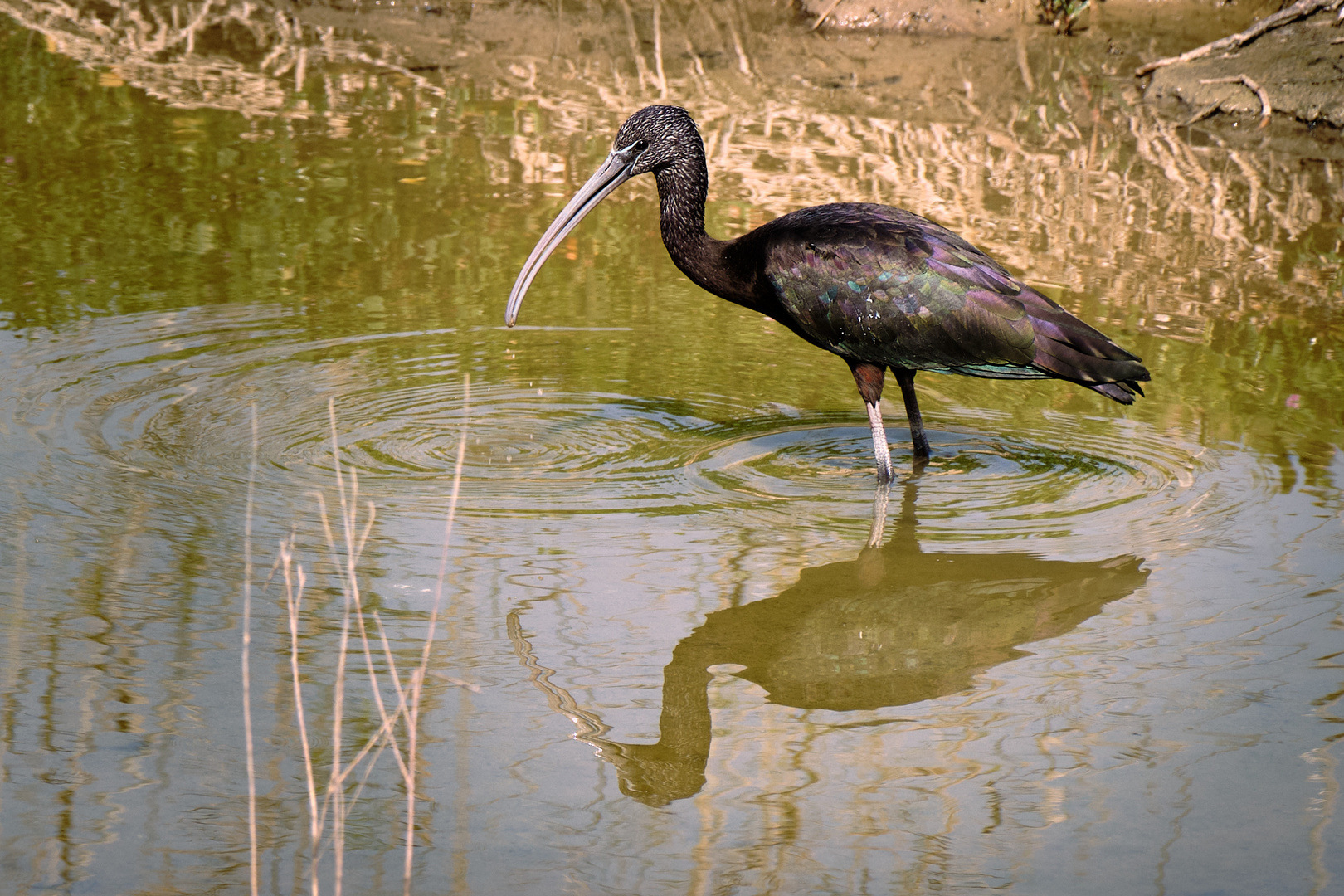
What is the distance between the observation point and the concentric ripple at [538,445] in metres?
5.44

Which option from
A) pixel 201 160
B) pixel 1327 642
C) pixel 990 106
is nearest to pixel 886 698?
pixel 1327 642

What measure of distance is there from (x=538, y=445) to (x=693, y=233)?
1060mm

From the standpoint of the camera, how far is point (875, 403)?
5852 millimetres

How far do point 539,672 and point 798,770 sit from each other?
0.83 meters

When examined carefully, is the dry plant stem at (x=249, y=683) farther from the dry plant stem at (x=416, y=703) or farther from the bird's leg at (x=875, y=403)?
the bird's leg at (x=875, y=403)

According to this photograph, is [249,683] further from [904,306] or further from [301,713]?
[904,306]

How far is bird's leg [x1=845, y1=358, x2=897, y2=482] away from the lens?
5.72 metres

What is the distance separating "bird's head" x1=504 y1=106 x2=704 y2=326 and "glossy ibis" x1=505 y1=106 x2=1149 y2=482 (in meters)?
0.51

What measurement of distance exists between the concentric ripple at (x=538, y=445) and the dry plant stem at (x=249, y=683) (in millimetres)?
237

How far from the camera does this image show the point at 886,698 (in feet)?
13.6

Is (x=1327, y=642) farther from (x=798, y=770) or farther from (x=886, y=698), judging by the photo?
(x=798, y=770)

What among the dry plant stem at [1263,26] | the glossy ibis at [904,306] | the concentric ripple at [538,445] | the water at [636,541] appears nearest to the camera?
the water at [636,541]

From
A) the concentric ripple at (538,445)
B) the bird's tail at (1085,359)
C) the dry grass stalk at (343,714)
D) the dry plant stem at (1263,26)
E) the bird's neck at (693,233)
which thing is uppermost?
the dry plant stem at (1263,26)

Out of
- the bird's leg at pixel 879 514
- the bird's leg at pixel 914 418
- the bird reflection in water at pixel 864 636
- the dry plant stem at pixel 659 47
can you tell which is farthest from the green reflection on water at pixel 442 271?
the dry plant stem at pixel 659 47
